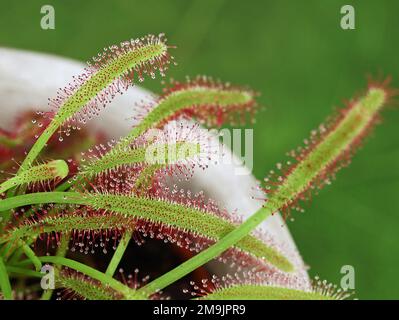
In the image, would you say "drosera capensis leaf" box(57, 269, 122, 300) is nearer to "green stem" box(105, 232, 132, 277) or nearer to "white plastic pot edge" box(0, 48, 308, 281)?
"green stem" box(105, 232, 132, 277)

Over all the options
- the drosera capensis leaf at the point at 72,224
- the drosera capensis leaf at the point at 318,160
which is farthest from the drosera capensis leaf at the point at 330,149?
the drosera capensis leaf at the point at 72,224

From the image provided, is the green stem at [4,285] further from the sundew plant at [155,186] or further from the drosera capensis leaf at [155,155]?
the drosera capensis leaf at [155,155]

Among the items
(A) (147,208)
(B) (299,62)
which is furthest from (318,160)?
(B) (299,62)

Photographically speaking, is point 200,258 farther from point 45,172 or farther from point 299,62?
point 299,62

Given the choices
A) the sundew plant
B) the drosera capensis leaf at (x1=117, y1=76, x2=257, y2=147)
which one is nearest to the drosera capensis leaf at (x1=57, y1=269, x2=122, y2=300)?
the sundew plant

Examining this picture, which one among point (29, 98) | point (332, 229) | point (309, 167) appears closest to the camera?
point (309, 167)
